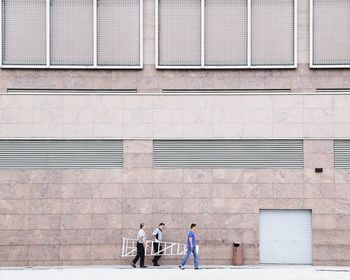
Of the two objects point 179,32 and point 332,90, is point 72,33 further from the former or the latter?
point 332,90

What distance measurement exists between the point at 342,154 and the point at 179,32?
8061mm

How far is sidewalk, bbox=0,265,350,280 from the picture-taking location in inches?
997

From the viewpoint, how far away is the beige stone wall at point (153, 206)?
30.0 m

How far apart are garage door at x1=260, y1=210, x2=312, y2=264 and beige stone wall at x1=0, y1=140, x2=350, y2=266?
30 centimetres

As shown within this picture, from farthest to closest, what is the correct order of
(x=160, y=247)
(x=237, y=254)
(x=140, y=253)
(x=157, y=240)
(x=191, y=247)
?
(x=160, y=247) → (x=237, y=254) → (x=157, y=240) → (x=140, y=253) → (x=191, y=247)

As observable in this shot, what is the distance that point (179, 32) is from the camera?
31.1m

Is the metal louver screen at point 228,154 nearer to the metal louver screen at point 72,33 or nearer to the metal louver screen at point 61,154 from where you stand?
the metal louver screen at point 61,154

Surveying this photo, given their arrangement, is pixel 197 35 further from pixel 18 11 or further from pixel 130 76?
pixel 18 11

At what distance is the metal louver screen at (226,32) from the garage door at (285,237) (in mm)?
6273

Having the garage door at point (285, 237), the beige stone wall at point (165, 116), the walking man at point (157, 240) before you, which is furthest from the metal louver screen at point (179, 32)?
the garage door at point (285, 237)

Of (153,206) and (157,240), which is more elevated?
(153,206)

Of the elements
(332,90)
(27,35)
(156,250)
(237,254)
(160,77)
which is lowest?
(237,254)

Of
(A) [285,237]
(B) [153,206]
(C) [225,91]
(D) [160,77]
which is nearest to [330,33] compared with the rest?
(C) [225,91]

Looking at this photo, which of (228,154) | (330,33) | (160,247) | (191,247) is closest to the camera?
(191,247)
